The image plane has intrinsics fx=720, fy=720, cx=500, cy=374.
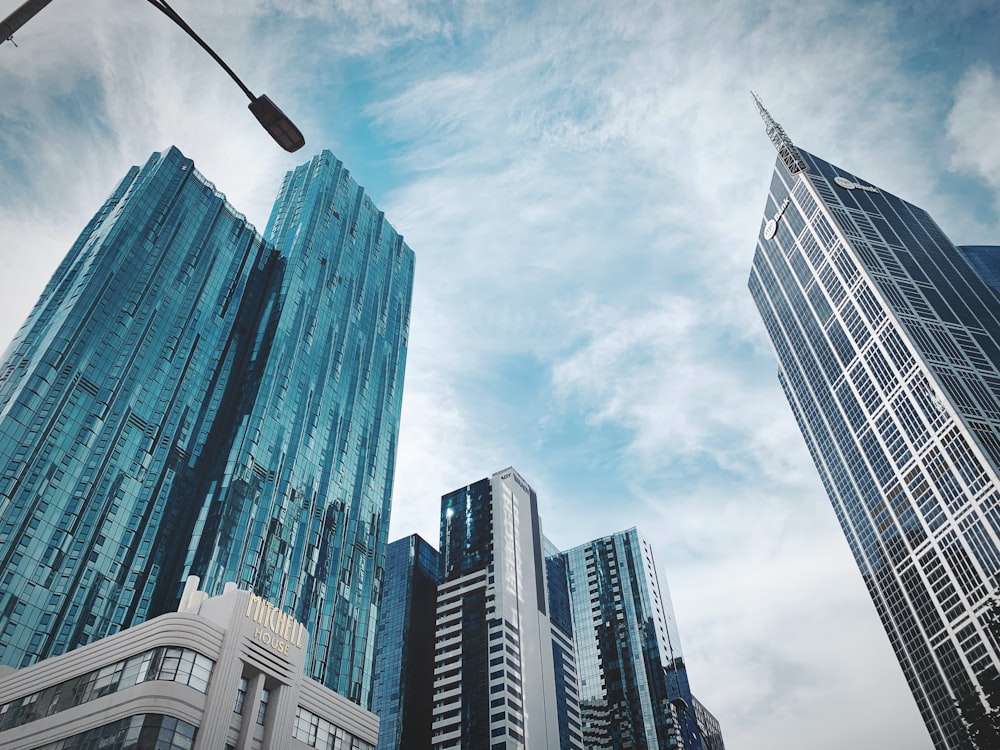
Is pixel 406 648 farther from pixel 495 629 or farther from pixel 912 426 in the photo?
pixel 912 426

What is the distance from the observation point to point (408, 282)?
180000 millimetres

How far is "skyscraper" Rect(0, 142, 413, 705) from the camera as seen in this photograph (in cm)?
8738

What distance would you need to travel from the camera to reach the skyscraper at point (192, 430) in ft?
287

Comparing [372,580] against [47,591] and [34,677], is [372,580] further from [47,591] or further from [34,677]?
[34,677]

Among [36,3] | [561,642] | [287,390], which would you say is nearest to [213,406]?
[287,390]

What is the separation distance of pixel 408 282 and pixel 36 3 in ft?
555

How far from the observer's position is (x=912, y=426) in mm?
148250

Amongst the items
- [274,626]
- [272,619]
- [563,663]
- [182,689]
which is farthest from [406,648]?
[182,689]

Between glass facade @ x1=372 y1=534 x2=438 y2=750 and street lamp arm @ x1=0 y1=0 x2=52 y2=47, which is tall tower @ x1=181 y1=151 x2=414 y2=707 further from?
street lamp arm @ x1=0 y1=0 x2=52 y2=47

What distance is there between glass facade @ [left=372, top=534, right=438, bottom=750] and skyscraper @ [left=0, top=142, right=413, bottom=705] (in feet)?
140

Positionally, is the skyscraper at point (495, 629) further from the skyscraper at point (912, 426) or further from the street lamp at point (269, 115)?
the street lamp at point (269, 115)

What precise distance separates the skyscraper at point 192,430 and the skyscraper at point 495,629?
3793cm

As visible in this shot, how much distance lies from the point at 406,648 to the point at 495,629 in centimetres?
2514

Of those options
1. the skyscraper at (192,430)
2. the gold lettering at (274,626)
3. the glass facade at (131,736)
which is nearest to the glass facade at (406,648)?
the skyscraper at (192,430)
